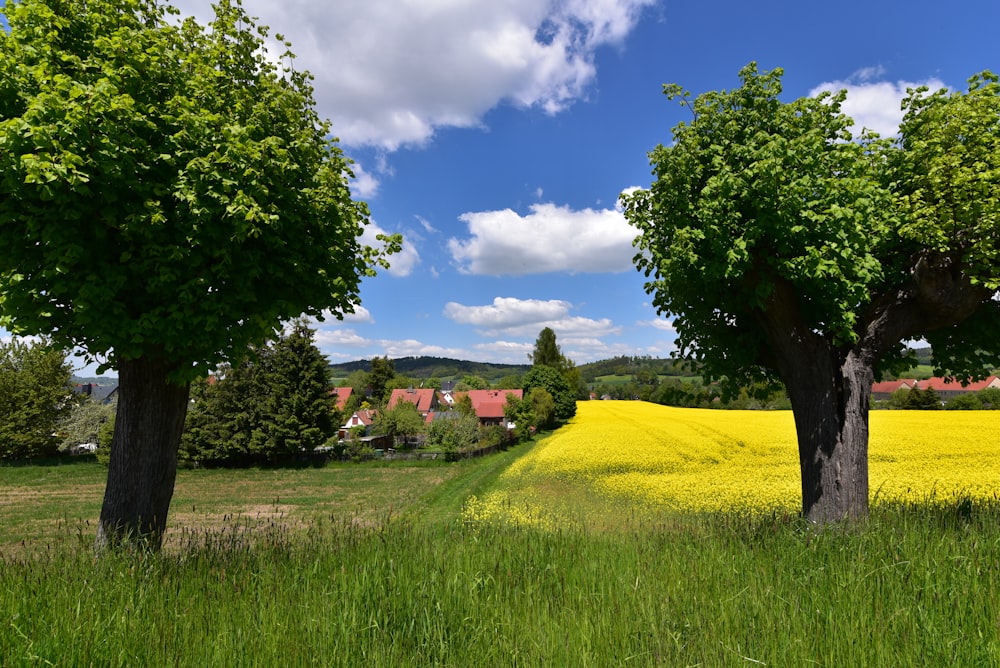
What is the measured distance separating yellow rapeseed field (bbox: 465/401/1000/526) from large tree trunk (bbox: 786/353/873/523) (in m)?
2.62

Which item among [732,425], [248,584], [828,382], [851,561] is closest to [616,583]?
[851,561]

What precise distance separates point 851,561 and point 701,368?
6.06 meters

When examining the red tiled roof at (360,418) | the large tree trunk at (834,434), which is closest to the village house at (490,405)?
the red tiled roof at (360,418)

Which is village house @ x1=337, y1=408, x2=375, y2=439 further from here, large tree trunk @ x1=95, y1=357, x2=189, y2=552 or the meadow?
the meadow

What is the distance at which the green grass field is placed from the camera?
10.5 feet

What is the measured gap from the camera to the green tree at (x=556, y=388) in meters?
63.1

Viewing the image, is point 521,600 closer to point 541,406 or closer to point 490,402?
point 541,406

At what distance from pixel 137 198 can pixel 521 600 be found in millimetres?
6557

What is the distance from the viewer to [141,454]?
6656mm

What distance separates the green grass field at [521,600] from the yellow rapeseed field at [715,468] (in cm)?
534

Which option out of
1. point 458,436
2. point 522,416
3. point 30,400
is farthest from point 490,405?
point 30,400

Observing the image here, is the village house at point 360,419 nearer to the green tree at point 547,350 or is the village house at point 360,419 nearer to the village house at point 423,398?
the village house at point 423,398

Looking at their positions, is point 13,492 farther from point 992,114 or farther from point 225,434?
point 992,114

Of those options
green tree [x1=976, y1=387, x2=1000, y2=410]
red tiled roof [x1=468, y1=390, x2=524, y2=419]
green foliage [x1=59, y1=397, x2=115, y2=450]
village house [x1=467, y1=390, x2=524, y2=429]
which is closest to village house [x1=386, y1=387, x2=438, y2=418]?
red tiled roof [x1=468, y1=390, x2=524, y2=419]
